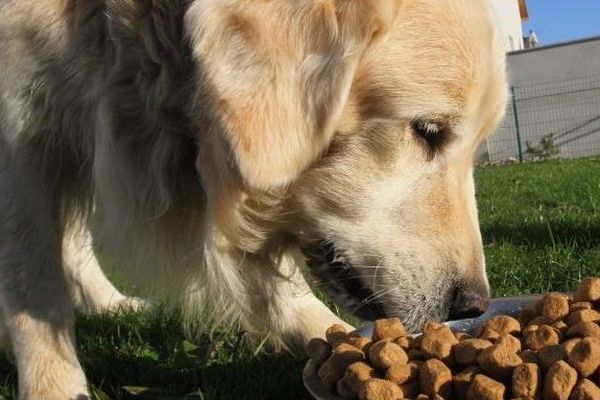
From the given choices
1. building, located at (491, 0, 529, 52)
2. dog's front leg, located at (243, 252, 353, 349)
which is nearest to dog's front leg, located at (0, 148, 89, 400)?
dog's front leg, located at (243, 252, 353, 349)

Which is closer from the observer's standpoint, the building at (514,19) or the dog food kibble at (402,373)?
the dog food kibble at (402,373)

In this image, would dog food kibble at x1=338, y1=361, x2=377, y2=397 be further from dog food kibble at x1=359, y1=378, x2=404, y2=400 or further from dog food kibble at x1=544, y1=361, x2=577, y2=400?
dog food kibble at x1=544, y1=361, x2=577, y2=400

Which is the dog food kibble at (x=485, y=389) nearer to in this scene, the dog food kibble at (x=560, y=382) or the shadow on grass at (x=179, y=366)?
the dog food kibble at (x=560, y=382)

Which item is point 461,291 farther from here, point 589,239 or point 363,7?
point 589,239

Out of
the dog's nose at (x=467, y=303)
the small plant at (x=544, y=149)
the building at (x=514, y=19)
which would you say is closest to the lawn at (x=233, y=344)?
the dog's nose at (x=467, y=303)

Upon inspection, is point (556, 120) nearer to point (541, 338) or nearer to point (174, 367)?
point (174, 367)

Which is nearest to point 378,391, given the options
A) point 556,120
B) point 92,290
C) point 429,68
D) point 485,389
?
point 485,389

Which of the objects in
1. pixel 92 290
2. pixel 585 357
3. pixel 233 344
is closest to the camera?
pixel 585 357

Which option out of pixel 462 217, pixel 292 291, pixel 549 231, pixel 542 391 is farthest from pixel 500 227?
pixel 542 391
